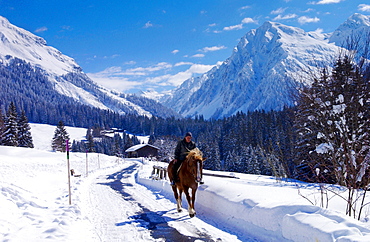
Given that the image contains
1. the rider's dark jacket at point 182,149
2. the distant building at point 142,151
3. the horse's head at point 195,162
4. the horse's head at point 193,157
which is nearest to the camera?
the horse's head at point 195,162

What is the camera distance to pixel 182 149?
1009cm

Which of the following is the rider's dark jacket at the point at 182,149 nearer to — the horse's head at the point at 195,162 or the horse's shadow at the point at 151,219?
the horse's head at the point at 195,162

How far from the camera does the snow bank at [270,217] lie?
5070mm

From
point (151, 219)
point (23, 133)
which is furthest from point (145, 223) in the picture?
point (23, 133)

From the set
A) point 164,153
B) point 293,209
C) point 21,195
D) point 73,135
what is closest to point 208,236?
point 293,209

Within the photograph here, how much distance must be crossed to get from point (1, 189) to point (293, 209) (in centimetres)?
908

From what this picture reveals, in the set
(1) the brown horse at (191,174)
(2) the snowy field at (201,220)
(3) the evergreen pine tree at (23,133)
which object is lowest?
(2) the snowy field at (201,220)

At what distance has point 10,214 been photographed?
303 inches

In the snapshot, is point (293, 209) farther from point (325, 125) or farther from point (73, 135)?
point (73, 135)

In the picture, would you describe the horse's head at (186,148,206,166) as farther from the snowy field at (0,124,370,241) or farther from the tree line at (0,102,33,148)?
the tree line at (0,102,33,148)

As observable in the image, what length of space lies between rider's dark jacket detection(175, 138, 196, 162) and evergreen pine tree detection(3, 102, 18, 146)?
162 ft

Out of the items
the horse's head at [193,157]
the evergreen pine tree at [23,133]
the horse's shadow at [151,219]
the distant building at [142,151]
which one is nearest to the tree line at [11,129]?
the evergreen pine tree at [23,133]

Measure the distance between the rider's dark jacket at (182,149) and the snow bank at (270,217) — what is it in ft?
5.09

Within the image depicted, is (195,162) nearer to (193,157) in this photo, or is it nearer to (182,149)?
(193,157)
